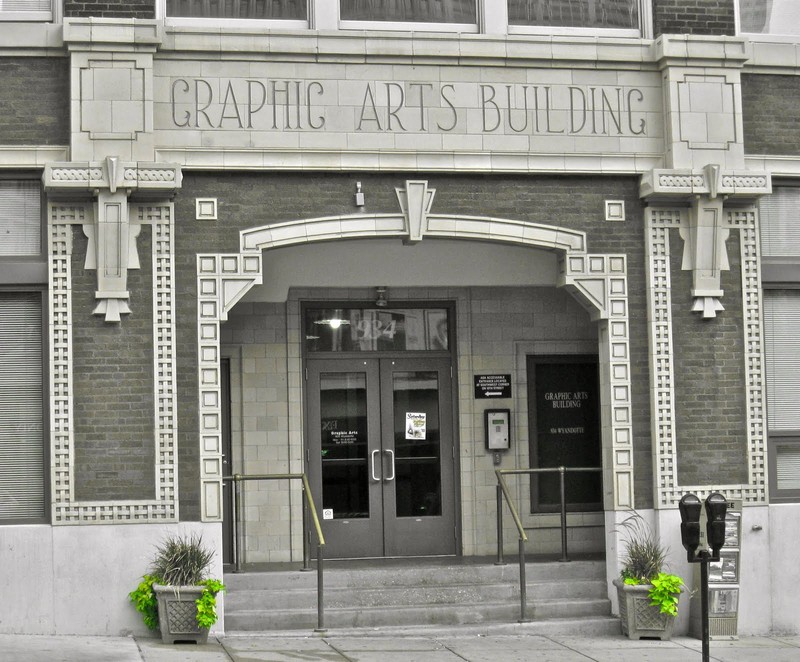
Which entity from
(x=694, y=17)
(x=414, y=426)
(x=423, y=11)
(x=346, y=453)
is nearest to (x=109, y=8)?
(x=423, y=11)

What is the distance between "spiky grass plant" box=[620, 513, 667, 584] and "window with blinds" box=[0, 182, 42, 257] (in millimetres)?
6023

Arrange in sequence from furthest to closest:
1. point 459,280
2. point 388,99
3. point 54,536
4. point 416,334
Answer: point 416,334 < point 459,280 < point 388,99 < point 54,536

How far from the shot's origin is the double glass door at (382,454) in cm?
1412

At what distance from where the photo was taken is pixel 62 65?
11.4m

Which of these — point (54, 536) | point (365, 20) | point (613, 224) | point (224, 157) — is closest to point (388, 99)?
point (365, 20)

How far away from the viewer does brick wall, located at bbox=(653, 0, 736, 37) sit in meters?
12.4

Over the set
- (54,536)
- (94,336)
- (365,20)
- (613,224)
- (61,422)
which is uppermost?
(365,20)

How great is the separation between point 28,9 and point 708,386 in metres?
7.26

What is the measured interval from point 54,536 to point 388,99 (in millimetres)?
4960

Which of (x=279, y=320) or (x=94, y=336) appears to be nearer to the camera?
(x=94, y=336)

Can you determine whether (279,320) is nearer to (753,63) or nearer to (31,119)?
(31,119)

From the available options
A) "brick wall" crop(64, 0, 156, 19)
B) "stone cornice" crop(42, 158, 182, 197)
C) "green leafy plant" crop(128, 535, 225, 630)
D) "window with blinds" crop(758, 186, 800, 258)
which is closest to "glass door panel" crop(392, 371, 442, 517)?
"green leafy plant" crop(128, 535, 225, 630)

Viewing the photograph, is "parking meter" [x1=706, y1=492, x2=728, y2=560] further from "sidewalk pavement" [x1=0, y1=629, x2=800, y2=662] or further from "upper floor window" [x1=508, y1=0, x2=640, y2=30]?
"upper floor window" [x1=508, y1=0, x2=640, y2=30]

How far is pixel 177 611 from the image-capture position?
10914 millimetres
